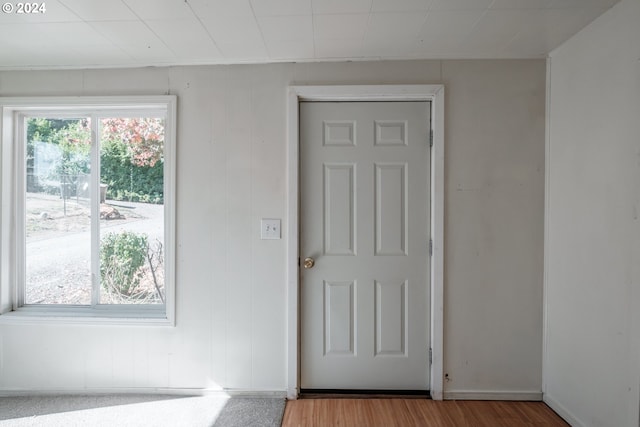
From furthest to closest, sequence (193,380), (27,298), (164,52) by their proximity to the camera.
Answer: (27,298), (193,380), (164,52)

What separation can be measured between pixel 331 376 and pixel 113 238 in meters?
1.86

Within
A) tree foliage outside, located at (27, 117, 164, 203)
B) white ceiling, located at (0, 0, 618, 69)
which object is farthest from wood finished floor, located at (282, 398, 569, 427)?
white ceiling, located at (0, 0, 618, 69)

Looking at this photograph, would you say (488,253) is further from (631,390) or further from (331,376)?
(331,376)

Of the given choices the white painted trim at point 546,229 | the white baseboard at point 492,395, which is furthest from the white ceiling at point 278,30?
the white baseboard at point 492,395

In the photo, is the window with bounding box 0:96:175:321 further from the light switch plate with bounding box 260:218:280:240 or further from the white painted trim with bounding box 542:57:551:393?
the white painted trim with bounding box 542:57:551:393

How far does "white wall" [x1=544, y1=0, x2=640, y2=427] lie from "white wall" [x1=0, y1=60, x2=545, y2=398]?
0.11m

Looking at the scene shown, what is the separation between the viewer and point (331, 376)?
201 centimetres

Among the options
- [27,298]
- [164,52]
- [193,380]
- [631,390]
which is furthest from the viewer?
[27,298]

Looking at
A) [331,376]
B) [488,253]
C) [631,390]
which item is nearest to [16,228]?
[331,376]

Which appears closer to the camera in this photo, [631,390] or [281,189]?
[631,390]

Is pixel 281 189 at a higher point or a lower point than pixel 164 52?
lower

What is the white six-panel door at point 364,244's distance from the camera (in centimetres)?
199

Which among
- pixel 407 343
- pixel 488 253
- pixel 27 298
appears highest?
pixel 488 253

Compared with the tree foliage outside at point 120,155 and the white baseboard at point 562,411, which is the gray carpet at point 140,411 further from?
the white baseboard at point 562,411
